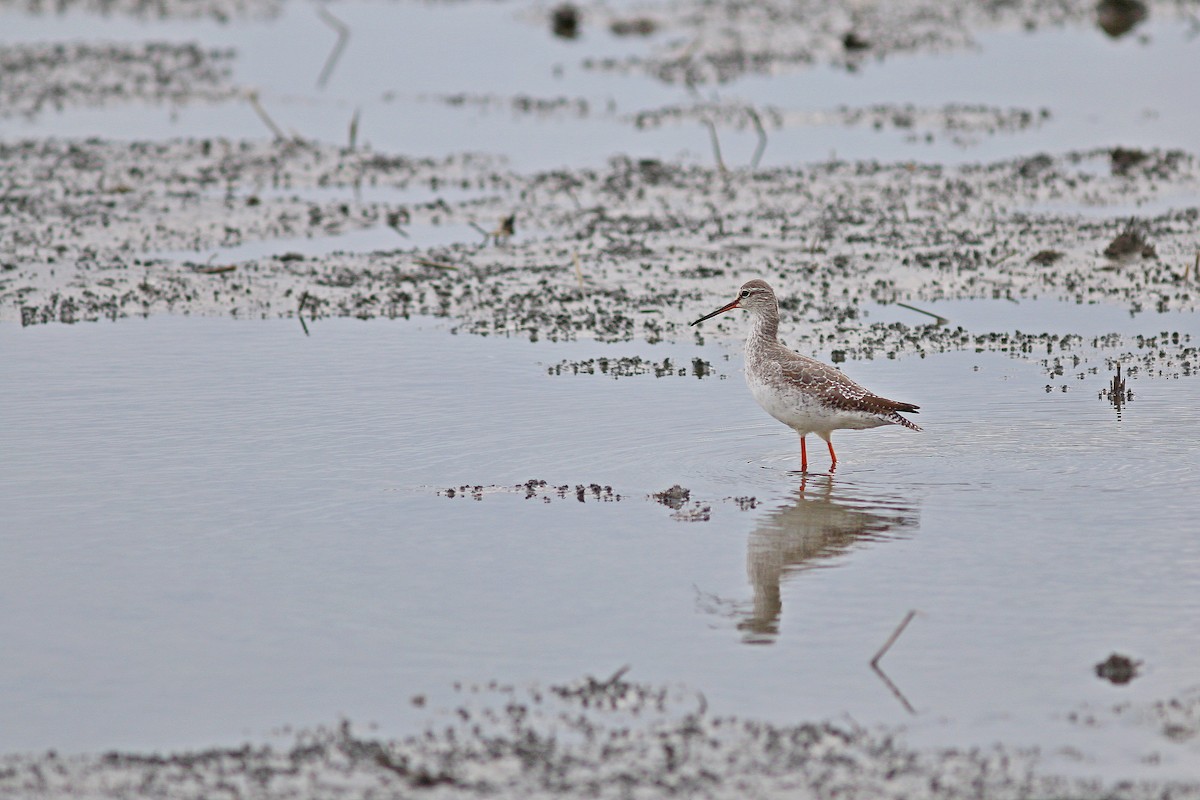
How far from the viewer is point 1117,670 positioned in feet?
24.6

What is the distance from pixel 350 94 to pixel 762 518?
2030 centimetres

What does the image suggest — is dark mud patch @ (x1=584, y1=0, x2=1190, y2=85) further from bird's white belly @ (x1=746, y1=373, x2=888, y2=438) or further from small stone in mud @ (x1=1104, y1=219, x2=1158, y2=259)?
bird's white belly @ (x1=746, y1=373, x2=888, y2=438)

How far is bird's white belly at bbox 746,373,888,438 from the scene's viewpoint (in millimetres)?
11055

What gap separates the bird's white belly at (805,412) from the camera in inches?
435

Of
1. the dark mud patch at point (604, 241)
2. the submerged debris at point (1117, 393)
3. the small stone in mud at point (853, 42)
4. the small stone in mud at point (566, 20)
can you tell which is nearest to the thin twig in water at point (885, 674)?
the submerged debris at point (1117, 393)

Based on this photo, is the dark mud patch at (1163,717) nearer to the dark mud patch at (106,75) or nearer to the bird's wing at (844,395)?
the bird's wing at (844,395)

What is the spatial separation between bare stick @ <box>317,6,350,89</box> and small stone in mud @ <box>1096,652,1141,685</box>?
24.2 m

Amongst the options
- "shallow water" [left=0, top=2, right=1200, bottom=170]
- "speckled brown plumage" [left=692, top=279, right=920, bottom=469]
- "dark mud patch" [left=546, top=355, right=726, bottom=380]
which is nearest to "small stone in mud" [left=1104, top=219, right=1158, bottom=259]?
"dark mud patch" [left=546, top=355, right=726, bottom=380]

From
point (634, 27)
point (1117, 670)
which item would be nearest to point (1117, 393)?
point (1117, 670)

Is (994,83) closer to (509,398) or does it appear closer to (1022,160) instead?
(1022,160)

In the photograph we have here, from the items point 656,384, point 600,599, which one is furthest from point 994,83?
point 600,599

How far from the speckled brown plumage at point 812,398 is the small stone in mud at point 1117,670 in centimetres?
370

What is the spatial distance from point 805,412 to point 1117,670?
3935 millimetres

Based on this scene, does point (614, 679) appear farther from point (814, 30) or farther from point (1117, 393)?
point (814, 30)
